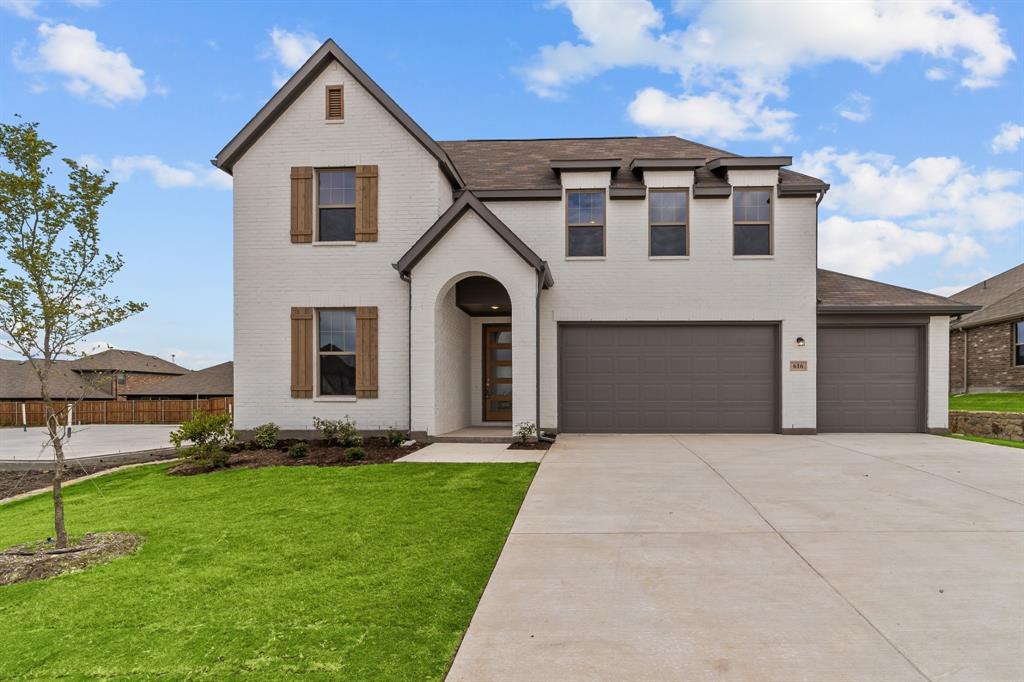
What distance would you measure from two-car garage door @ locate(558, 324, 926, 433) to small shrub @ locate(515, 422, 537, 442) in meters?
1.96

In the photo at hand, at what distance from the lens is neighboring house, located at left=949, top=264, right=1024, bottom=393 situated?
2162cm

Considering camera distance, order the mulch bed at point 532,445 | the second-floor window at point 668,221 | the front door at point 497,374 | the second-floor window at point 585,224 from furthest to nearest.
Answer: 1. the front door at point 497,374
2. the second-floor window at point 585,224
3. the second-floor window at point 668,221
4. the mulch bed at point 532,445

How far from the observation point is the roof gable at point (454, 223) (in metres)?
10.6

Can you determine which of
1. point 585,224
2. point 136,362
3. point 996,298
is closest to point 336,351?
point 585,224

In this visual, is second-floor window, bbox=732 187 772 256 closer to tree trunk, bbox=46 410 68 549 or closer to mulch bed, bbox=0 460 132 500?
tree trunk, bbox=46 410 68 549

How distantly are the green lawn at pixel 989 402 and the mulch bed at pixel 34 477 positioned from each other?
23.2m

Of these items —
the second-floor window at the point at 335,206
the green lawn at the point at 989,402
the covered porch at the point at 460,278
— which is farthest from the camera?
the green lawn at the point at 989,402

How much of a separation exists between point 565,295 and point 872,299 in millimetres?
A: 7206

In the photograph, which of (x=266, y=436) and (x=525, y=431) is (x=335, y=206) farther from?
(x=525, y=431)

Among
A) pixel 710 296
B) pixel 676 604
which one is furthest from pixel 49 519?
pixel 710 296

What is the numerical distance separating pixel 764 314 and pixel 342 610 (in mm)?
11428

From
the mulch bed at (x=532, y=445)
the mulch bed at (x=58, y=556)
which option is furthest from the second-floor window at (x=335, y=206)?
the mulch bed at (x=58, y=556)

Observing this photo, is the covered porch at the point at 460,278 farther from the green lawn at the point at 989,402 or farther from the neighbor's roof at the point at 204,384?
the neighbor's roof at the point at 204,384

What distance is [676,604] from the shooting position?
3551 mm
